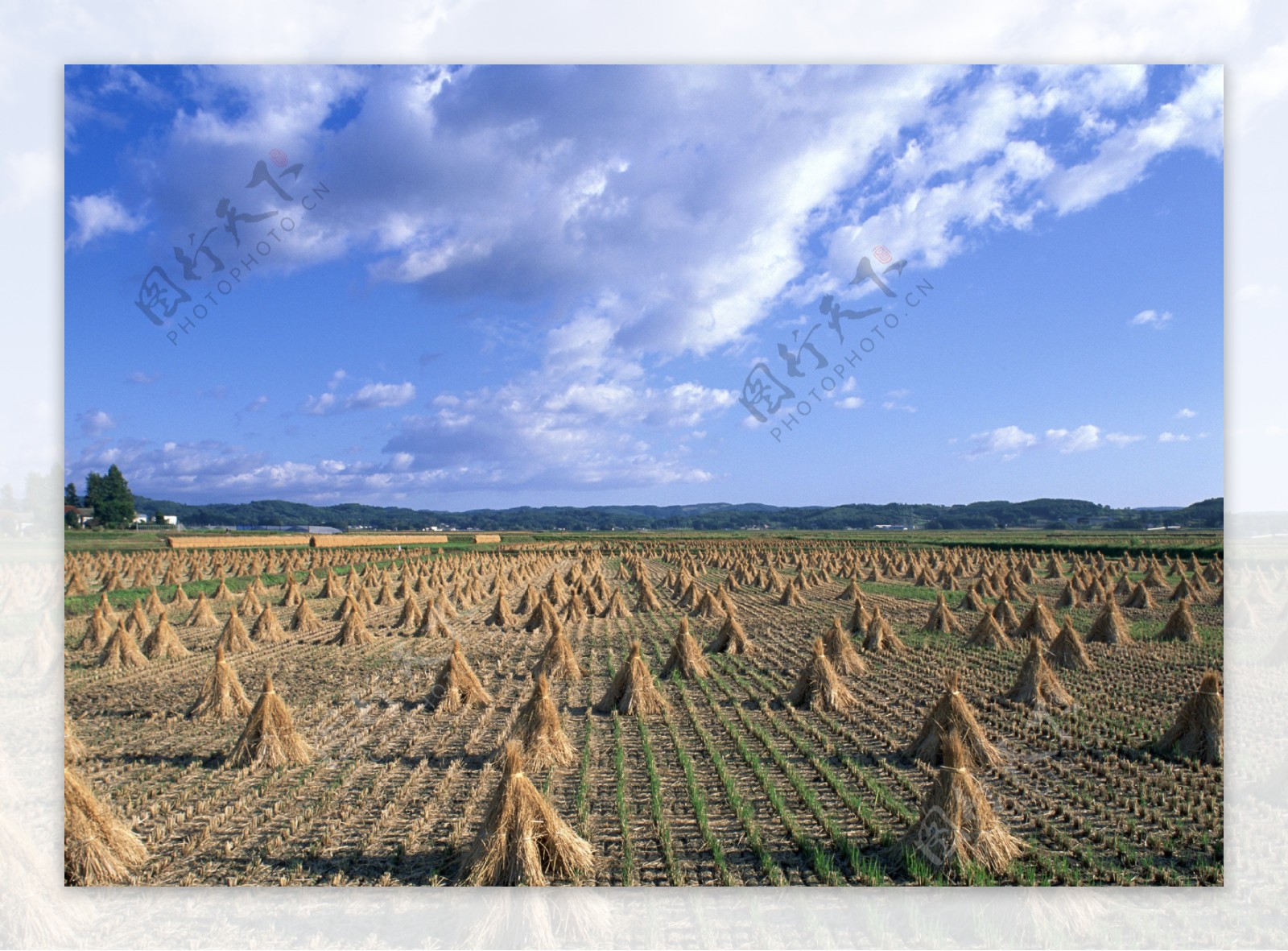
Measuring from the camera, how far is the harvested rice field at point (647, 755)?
24.6 ft

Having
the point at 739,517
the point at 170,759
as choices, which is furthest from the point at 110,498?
the point at 739,517

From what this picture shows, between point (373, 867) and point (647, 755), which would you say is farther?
point (647, 755)

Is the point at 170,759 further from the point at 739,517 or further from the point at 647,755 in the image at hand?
the point at 739,517

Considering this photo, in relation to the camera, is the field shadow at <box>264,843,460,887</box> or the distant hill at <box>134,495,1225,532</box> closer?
the field shadow at <box>264,843,460,887</box>

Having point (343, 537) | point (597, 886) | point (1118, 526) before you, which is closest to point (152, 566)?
point (343, 537)

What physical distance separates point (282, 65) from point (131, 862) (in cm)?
891

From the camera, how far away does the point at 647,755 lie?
Answer: 1099cm

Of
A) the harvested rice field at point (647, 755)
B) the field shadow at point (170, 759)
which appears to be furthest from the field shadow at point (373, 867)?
the field shadow at point (170, 759)

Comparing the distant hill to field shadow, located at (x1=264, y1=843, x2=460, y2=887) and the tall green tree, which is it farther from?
field shadow, located at (x1=264, y1=843, x2=460, y2=887)

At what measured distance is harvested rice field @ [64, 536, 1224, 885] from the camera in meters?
7.50

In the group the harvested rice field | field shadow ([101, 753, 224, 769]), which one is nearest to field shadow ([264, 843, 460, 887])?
the harvested rice field

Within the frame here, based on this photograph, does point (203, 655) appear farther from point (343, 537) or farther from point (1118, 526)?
point (343, 537)

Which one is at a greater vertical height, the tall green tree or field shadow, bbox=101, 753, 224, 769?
the tall green tree

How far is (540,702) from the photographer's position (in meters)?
10.7
